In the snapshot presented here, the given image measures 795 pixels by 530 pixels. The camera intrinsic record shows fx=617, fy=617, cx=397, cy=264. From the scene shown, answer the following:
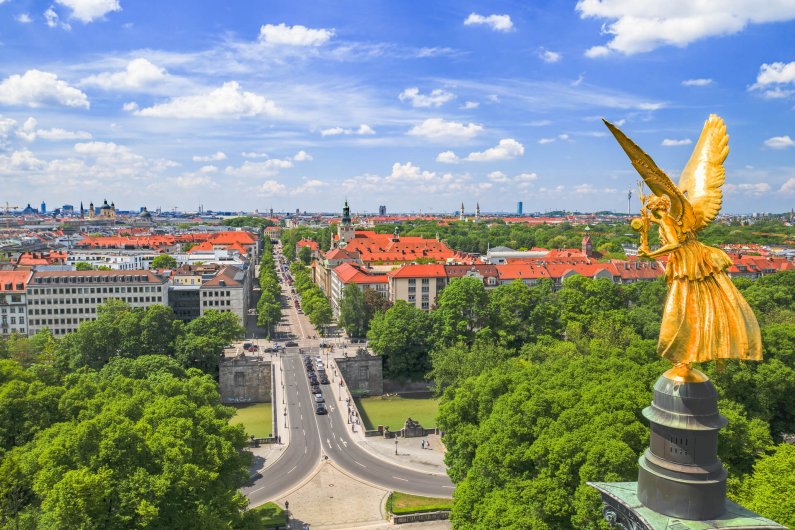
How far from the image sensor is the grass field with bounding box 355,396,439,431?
63625 millimetres

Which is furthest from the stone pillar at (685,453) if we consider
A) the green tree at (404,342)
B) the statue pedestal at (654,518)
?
the green tree at (404,342)

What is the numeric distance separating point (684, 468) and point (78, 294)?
3586 inches

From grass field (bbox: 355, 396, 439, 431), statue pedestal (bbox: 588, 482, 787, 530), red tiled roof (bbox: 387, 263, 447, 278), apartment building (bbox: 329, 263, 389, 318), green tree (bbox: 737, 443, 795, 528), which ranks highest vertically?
statue pedestal (bbox: 588, 482, 787, 530)

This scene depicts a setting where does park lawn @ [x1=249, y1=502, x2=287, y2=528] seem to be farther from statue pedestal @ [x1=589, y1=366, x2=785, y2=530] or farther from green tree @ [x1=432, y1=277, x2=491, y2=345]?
green tree @ [x1=432, y1=277, x2=491, y2=345]

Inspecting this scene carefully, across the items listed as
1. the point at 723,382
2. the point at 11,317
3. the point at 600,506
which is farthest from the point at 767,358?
the point at 11,317

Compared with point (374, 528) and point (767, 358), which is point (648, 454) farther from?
point (767, 358)

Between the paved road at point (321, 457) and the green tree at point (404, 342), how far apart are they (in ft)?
31.2

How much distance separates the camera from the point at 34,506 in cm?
3125

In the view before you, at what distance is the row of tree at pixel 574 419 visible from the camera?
27.7m

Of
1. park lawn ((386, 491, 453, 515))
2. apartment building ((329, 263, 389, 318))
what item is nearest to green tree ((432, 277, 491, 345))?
apartment building ((329, 263, 389, 318))

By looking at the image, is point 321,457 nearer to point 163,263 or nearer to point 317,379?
point 317,379

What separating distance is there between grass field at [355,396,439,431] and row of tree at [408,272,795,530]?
17.4 ft

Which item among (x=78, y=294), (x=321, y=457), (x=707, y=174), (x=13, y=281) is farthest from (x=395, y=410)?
(x=13, y=281)

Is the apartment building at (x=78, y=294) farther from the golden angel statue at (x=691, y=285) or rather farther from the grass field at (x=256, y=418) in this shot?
the golden angel statue at (x=691, y=285)
